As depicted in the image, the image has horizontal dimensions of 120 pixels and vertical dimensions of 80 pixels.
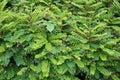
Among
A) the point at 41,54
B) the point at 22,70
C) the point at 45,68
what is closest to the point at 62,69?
the point at 45,68

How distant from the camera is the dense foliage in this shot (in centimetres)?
454

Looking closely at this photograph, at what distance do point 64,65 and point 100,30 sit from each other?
87cm

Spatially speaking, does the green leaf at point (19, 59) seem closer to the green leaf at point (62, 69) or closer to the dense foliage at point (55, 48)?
the dense foliage at point (55, 48)

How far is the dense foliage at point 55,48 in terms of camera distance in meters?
4.54

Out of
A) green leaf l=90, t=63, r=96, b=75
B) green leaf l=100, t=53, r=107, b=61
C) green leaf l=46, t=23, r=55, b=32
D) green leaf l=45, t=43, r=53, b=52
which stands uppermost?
green leaf l=46, t=23, r=55, b=32

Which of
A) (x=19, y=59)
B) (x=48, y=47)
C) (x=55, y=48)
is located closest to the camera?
(x=48, y=47)

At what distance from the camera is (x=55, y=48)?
456 cm

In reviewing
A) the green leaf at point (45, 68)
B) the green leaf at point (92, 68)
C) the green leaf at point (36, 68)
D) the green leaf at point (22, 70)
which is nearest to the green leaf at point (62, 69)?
the green leaf at point (45, 68)

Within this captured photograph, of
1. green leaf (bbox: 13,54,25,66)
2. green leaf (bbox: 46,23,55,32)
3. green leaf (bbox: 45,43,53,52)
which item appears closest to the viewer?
green leaf (bbox: 45,43,53,52)

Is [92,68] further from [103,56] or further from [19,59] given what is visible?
[19,59]

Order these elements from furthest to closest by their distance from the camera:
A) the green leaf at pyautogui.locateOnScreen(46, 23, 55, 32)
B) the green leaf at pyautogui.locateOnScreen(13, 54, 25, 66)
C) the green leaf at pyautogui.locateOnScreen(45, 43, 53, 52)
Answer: the green leaf at pyautogui.locateOnScreen(13, 54, 25, 66), the green leaf at pyautogui.locateOnScreen(46, 23, 55, 32), the green leaf at pyautogui.locateOnScreen(45, 43, 53, 52)

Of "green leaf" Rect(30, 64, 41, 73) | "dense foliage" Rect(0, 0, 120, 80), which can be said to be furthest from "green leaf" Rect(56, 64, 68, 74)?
"green leaf" Rect(30, 64, 41, 73)

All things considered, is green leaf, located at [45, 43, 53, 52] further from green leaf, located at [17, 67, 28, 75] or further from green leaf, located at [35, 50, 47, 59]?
green leaf, located at [17, 67, 28, 75]

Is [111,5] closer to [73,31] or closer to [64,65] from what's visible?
[73,31]
